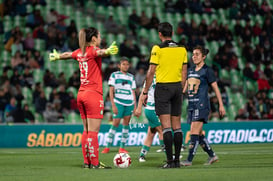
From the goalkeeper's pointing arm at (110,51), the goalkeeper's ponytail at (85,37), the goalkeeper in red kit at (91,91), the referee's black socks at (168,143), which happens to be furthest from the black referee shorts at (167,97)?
the goalkeeper's ponytail at (85,37)

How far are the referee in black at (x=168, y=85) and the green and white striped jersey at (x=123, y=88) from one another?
5736mm

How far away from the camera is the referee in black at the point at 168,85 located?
10477 mm

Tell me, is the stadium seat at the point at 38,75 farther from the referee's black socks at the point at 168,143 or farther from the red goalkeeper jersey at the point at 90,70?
the referee's black socks at the point at 168,143

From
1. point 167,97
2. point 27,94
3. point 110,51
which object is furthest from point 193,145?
point 27,94

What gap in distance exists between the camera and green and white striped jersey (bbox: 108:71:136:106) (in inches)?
646

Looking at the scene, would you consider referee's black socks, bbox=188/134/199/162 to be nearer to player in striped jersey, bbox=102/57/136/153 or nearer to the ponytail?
the ponytail

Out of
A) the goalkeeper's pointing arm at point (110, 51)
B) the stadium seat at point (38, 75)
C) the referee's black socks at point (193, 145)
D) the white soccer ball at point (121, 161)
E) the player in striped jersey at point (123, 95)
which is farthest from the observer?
the stadium seat at point (38, 75)

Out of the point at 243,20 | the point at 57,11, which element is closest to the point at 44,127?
the point at 57,11

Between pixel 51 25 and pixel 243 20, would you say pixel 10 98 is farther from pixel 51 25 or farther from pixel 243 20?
pixel 243 20

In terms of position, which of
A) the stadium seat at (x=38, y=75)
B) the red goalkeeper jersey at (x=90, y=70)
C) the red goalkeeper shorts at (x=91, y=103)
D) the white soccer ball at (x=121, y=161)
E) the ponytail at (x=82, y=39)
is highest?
the ponytail at (x=82, y=39)

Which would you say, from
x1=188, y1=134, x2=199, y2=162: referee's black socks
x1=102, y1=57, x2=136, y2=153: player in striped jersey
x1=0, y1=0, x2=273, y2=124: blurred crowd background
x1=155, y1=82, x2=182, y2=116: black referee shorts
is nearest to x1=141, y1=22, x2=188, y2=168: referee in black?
x1=155, y1=82, x2=182, y2=116: black referee shorts

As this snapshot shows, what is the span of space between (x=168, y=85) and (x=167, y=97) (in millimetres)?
212

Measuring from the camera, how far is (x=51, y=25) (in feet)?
82.8

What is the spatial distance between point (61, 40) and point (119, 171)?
1552 centimetres
